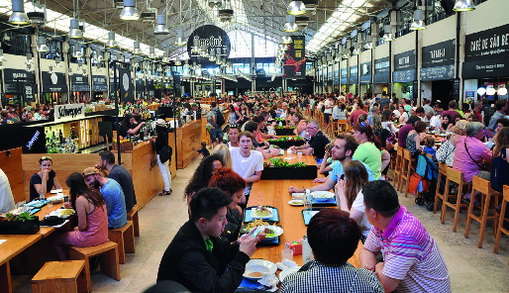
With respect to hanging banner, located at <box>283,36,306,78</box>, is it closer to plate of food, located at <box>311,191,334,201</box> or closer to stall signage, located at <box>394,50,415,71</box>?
stall signage, located at <box>394,50,415,71</box>

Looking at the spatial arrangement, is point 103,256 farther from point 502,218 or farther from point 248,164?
point 502,218

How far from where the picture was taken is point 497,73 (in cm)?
1108

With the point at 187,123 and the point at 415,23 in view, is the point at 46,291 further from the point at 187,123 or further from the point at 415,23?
the point at 415,23

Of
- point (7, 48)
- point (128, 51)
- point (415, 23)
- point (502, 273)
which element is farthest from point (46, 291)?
point (128, 51)

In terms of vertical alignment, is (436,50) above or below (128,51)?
below

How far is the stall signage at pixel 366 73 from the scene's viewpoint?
78.8 ft

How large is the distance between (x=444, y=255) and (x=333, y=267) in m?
3.88

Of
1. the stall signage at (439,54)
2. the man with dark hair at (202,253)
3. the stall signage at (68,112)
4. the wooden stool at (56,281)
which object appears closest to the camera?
the man with dark hair at (202,253)

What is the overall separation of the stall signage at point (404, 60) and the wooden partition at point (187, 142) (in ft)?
28.3

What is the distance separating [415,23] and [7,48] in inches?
763

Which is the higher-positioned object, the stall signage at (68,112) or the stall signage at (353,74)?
the stall signage at (353,74)

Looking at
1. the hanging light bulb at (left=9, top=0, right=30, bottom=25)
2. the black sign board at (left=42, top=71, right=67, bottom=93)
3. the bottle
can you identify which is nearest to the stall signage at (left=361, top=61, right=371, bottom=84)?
the black sign board at (left=42, top=71, right=67, bottom=93)

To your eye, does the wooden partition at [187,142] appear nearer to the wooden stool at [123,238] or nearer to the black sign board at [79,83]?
the wooden stool at [123,238]

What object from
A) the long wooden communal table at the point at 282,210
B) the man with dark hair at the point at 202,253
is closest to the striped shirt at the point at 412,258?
the long wooden communal table at the point at 282,210
